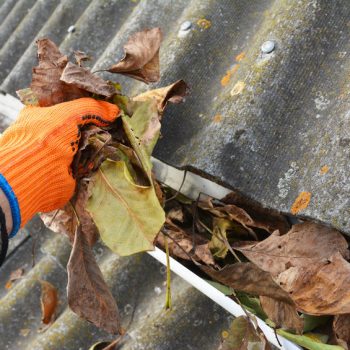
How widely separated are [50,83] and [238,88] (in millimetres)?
409

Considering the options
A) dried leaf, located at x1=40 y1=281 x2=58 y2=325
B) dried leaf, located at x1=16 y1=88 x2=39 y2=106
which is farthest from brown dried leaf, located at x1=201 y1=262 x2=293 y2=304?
dried leaf, located at x1=40 y1=281 x2=58 y2=325

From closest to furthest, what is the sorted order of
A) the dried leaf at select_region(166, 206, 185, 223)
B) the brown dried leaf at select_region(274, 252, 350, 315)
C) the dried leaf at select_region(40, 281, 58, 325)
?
the brown dried leaf at select_region(274, 252, 350, 315), the dried leaf at select_region(166, 206, 185, 223), the dried leaf at select_region(40, 281, 58, 325)

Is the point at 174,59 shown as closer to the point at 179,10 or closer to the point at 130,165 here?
the point at 179,10

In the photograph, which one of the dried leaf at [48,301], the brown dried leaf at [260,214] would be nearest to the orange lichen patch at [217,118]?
the brown dried leaf at [260,214]

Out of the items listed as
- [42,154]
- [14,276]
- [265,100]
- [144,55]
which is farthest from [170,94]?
[14,276]

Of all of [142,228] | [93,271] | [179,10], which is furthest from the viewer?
[179,10]

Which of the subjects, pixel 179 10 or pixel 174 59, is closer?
pixel 174 59

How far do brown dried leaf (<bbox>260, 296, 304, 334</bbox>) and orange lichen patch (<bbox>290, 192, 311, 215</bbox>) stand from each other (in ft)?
0.53

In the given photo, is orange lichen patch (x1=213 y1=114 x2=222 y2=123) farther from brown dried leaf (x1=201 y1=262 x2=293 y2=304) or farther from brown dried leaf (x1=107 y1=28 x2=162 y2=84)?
brown dried leaf (x1=201 y1=262 x2=293 y2=304)

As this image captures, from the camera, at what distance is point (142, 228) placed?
0.88 meters

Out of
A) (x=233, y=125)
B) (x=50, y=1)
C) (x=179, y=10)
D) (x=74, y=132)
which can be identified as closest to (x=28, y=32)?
(x=50, y=1)

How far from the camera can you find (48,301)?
54.6 inches

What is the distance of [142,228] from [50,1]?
52.3 inches

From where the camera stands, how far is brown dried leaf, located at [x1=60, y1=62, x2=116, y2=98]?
3.35ft
